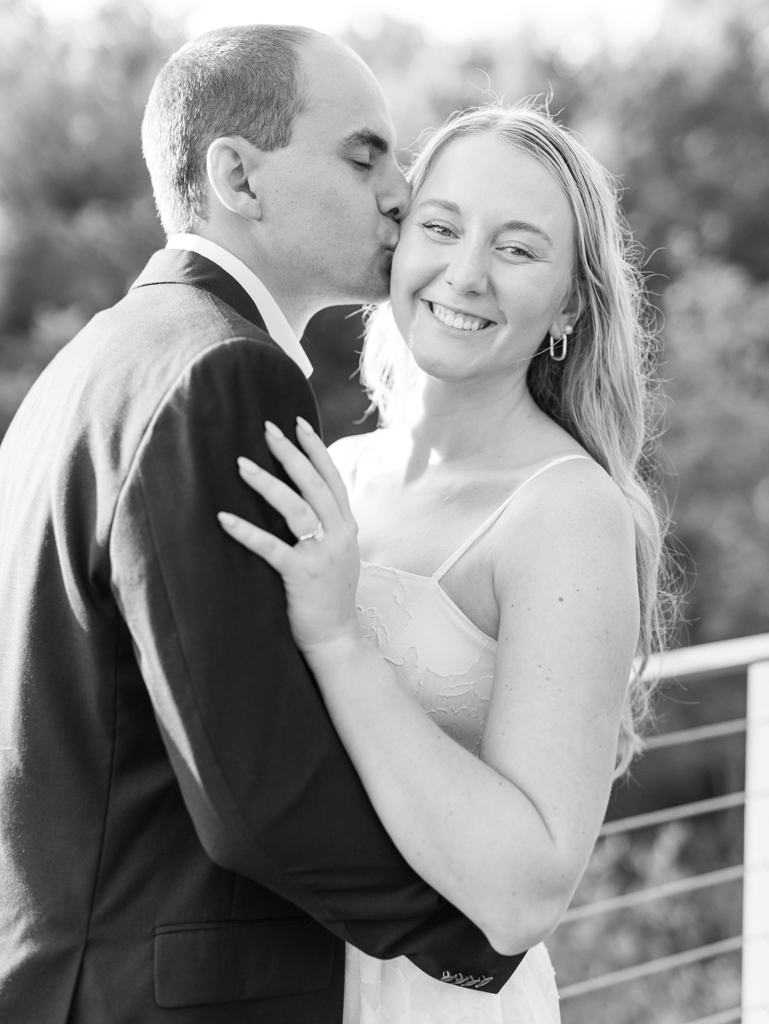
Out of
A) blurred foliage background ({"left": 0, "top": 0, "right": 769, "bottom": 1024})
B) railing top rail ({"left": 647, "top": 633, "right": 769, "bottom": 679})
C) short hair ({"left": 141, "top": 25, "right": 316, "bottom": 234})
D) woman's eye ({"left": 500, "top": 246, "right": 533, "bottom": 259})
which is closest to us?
short hair ({"left": 141, "top": 25, "right": 316, "bottom": 234})

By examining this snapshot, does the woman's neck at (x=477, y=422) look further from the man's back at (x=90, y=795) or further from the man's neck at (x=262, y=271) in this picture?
the man's back at (x=90, y=795)

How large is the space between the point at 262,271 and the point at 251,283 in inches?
5.5

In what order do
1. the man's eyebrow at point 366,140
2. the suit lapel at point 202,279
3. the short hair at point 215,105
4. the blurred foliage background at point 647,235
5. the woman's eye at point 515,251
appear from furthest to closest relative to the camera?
1. the blurred foliage background at point 647,235
2. the woman's eye at point 515,251
3. the man's eyebrow at point 366,140
4. the short hair at point 215,105
5. the suit lapel at point 202,279

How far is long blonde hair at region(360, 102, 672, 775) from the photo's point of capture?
2.14 metres

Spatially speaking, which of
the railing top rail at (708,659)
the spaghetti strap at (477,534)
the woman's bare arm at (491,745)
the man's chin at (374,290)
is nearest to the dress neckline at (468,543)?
the spaghetti strap at (477,534)

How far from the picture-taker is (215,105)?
185cm

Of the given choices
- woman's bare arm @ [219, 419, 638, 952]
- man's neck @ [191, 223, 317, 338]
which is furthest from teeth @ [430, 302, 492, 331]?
woman's bare arm @ [219, 419, 638, 952]

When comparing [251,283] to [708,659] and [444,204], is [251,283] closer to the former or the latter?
[444,204]

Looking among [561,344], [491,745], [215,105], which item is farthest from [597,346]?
[491,745]

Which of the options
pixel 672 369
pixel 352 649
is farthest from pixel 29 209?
pixel 352 649

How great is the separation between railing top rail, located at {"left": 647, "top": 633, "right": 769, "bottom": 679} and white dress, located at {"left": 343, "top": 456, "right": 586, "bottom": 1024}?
0.76 m

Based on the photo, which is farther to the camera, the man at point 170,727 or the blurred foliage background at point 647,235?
the blurred foliage background at point 647,235

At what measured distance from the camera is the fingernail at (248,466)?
131cm

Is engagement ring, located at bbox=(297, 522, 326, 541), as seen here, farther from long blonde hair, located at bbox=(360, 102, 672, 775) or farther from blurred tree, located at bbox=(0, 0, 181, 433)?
blurred tree, located at bbox=(0, 0, 181, 433)
